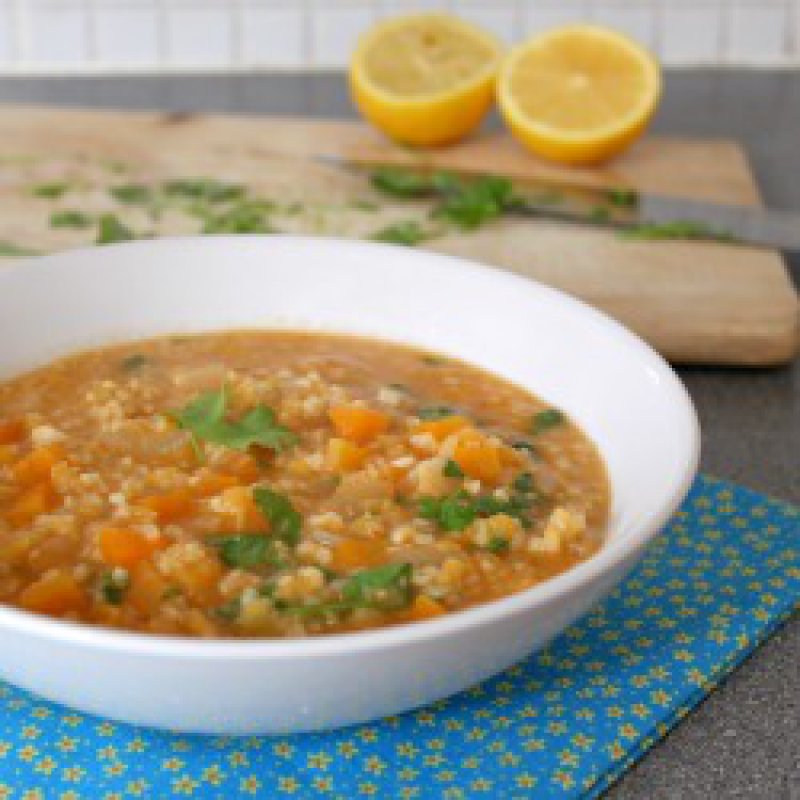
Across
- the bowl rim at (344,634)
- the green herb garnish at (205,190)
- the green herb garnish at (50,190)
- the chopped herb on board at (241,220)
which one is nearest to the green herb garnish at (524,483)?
the bowl rim at (344,634)

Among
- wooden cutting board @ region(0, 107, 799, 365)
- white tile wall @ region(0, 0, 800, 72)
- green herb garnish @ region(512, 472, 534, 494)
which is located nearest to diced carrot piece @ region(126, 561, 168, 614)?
green herb garnish @ region(512, 472, 534, 494)

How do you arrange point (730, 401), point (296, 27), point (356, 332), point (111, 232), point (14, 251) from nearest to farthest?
1. point (356, 332)
2. point (730, 401)
3. point (111, 232)
4. point (14, 251)
5. point (296, 27)

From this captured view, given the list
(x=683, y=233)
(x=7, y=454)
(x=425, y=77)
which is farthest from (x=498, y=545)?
(x=425, y=77)

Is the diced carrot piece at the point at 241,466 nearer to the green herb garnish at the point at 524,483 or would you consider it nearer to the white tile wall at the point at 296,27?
the green herb garnish at the point at 524,483

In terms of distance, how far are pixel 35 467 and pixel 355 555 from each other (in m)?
0.40

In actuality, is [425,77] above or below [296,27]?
above

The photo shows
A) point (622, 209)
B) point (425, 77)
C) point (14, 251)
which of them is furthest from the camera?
point (425, 77)

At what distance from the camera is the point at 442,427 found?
187 centimetres

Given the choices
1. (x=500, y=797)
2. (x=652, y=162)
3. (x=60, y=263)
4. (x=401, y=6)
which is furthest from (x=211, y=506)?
(x=401, y=6)

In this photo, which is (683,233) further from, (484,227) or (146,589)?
(146,589)

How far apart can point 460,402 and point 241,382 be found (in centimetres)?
28

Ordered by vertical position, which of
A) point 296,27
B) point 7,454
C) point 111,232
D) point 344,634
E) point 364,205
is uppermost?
point 344,634

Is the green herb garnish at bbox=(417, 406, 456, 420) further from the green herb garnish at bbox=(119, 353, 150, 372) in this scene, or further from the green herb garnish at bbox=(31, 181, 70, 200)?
the green herb garnish at bbox=(31, 181, 70, 200)

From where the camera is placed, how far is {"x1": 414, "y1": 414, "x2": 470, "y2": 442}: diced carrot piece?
1870 mm
